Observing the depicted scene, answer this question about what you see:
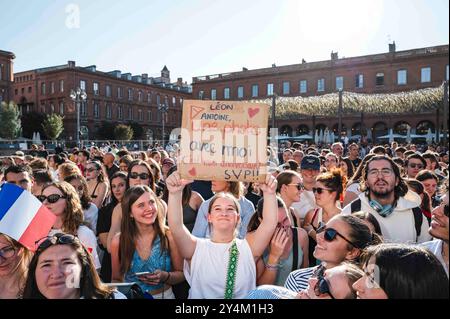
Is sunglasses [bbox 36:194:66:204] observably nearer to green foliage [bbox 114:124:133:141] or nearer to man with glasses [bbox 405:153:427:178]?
man with glasses [bbox 405:153:427:178]

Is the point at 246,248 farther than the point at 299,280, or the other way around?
the point at 246,248

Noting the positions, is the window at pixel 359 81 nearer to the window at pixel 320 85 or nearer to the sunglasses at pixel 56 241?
the window at pixel 320 85

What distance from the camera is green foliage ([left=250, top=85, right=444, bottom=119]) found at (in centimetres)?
1877

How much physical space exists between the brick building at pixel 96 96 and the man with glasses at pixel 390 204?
161 feet

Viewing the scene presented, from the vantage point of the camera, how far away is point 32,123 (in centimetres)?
5234

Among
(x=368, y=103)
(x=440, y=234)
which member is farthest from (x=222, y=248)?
(x=368, y=103)

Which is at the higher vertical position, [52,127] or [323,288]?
[52,127]

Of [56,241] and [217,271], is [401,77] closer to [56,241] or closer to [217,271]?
[217,271]

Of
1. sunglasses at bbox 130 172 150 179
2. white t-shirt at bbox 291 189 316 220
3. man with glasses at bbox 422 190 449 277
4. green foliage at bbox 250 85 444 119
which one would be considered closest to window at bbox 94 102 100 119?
green foliage at bbox 250 85 444 119

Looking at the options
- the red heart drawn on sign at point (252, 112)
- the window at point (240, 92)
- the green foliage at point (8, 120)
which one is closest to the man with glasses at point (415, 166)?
the red heart drawn on sign at point (252, 112)

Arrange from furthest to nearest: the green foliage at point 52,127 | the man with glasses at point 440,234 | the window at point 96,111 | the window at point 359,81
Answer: the window at point 96,111
the window at point 359,81
the green foliage at point 52,127
the man with glasses at point 440,234

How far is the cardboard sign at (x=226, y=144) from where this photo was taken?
121 inches

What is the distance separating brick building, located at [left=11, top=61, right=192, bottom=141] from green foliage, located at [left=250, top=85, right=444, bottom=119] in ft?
110

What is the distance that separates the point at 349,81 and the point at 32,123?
40.1 metres
